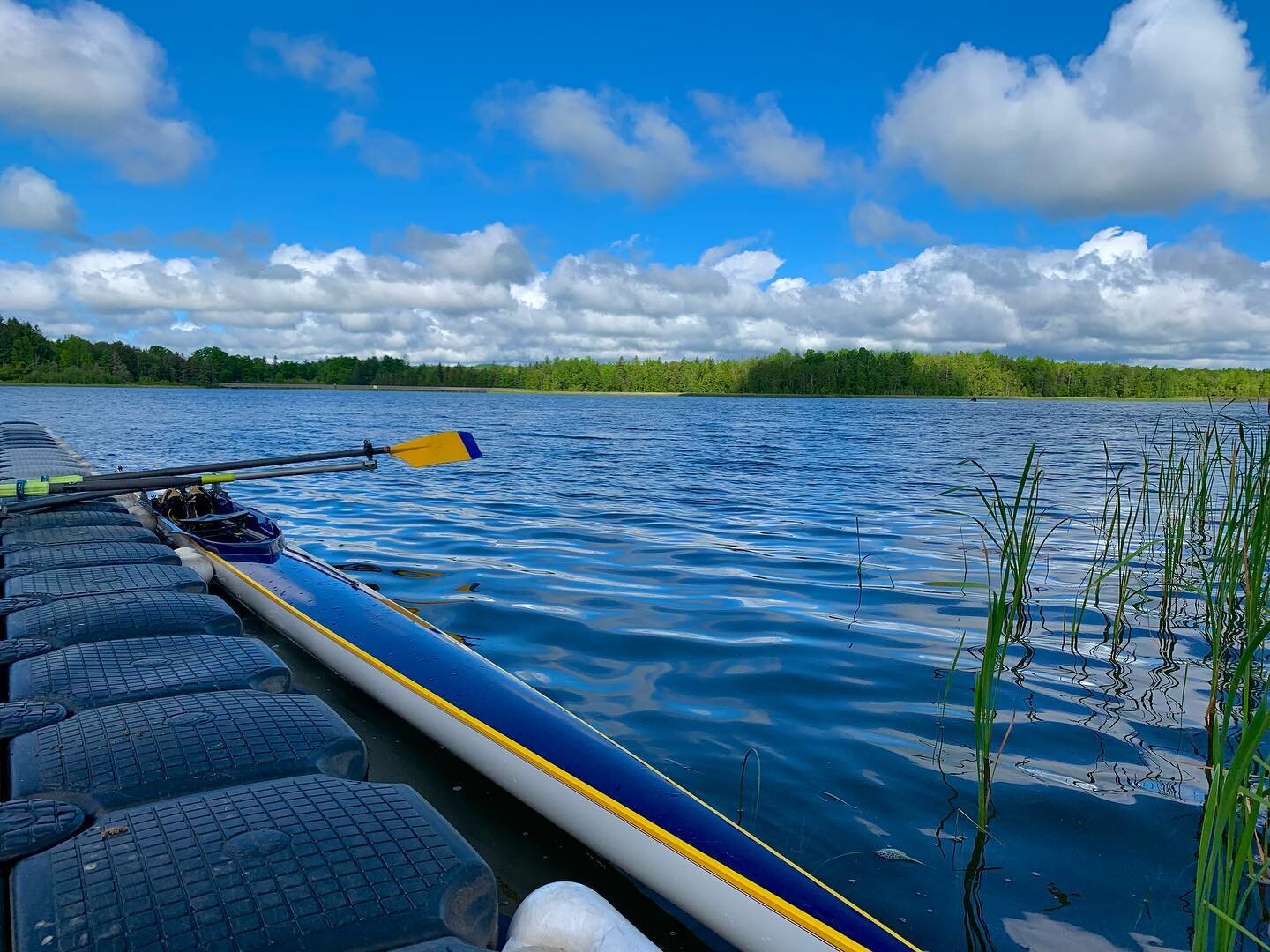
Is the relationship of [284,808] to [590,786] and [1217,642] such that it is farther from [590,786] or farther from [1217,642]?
[1217,642]

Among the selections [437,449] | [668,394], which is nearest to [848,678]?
[437,449]

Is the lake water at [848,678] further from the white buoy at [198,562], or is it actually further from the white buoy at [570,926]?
the white buoy at [198,562]

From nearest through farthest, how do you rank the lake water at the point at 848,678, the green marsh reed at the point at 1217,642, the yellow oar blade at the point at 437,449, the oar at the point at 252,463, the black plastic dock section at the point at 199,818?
the black plastic dock section at the point at 199,818 < the green marsh reed at the point at 1217,642 < the lake water at the point at 848,678 < the oar at the point at 252,463 < the yellow oar blade at the point at 437,449

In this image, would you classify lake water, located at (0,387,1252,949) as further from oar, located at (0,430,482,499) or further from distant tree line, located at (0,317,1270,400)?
distant tree line, located at (0,317,1270,400)

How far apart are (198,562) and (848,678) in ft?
15.5

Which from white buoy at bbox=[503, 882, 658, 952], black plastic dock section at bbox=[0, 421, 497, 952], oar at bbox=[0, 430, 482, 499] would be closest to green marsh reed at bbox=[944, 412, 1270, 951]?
white buoy at bbox=[503, 882, 658, 952]

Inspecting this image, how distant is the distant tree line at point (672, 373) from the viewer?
131500 millimetres

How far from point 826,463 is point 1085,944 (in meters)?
18.5

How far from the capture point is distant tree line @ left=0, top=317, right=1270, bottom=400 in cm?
13150

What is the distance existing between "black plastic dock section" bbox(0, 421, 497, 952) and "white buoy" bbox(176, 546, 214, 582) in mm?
2413

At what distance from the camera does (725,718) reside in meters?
4.85

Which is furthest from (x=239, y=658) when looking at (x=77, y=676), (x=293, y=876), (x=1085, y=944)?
(x=1085, y=944)

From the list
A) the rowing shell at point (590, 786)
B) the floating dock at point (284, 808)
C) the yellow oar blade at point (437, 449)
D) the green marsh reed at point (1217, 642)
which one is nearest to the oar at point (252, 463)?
the yellow oar blade at point (437, 449)

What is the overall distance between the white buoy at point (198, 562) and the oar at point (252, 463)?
42.6 inches
